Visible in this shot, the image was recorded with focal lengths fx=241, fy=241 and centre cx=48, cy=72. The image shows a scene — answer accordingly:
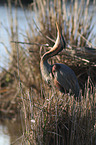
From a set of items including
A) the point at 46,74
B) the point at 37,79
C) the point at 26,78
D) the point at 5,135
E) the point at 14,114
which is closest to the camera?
the point at 46,74

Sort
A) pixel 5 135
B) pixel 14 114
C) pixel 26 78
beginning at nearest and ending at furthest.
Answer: pixel 5 135 → pixel 26 78 → pixel 14 114

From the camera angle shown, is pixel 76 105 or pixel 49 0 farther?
pixel 49 0

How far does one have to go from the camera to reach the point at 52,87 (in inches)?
35.3

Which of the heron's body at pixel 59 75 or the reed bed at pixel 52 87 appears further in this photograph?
the heron's body at pixel 59 75

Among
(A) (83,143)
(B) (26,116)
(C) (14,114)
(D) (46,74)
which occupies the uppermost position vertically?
(D) (46,74)

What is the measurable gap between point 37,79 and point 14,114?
0.86 meters

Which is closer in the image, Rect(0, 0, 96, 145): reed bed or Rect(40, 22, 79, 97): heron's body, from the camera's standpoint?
Rect(0, 0, 96, 145): reed bed

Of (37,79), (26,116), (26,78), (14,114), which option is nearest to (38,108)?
(26,116)

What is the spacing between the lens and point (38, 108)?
87 cm

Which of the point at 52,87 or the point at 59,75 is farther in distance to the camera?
the point at 59,75

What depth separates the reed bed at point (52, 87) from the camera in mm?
898

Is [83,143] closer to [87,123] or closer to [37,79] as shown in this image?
[87,123]

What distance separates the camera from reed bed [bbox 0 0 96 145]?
2.95ft

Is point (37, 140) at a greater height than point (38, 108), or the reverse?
point (38, 108)
